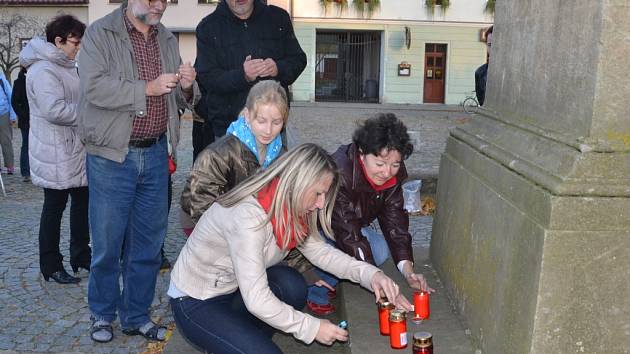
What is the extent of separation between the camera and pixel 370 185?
393 cm

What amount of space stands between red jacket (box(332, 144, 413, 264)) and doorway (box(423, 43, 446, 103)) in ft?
89.2

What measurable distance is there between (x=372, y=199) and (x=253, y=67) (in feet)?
3.54

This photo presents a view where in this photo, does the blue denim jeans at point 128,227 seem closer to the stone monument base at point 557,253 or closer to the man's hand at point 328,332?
the man's hand at point 328,332

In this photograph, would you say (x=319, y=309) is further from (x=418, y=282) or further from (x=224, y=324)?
(x=224, y=324)

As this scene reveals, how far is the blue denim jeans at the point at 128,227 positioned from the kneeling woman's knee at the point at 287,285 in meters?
0.90

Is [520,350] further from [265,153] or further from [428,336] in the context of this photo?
[265,153]

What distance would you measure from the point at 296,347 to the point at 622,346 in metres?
1.80

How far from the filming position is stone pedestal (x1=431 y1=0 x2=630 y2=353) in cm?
232

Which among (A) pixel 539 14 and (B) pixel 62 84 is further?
(B) pixel 62 84

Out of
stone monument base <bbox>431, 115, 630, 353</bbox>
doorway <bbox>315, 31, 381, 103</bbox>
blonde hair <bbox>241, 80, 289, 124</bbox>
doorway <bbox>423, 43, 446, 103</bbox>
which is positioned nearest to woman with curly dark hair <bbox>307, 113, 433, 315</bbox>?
blonde hair <bbox>241, 80, 289, 124</bbox>

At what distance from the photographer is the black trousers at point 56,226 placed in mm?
4973

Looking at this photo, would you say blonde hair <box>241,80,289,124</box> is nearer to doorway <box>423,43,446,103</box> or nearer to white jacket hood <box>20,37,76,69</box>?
white jacket hood <box>20,37,76,69</box>

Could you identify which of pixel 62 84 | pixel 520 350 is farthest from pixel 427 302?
pixel 62 84

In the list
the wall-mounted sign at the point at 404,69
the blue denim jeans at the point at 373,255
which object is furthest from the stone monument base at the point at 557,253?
the wall-mounted sign at the point at 404,69
